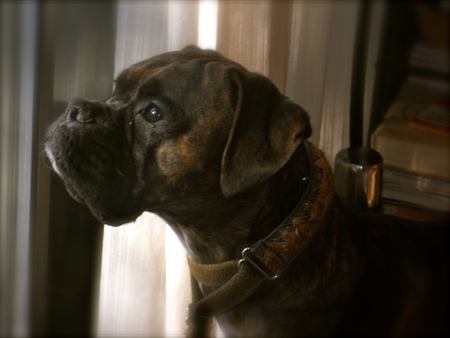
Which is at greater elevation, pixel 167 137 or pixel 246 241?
pixel 167 137

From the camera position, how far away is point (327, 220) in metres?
0.93

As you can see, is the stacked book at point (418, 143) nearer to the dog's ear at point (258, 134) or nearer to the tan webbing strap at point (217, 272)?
the dog's ear at point (258, 134)

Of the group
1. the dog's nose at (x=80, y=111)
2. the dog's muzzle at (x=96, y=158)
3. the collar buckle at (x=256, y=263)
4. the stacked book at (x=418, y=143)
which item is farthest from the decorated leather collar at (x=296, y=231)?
the dog's nose at (x=80, y=111)

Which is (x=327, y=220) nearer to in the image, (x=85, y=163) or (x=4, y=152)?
(x=85, y=163)

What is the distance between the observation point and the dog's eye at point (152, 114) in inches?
34.8

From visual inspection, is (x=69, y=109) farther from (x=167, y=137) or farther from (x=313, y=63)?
(x=313, y=63)

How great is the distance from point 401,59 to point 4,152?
698 mm

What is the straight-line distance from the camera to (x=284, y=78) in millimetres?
940

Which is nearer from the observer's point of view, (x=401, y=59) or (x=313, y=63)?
(x=401, y=59)

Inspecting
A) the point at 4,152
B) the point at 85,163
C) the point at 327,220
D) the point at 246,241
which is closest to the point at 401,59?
the point at 327,220

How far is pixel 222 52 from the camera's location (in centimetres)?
97

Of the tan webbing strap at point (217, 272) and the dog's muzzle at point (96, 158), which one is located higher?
the dog's muzzle at point (96, 158)

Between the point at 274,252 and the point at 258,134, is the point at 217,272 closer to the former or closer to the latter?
the point at 274,252

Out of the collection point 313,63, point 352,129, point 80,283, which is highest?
point 313,63
